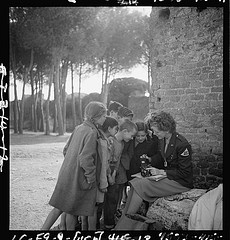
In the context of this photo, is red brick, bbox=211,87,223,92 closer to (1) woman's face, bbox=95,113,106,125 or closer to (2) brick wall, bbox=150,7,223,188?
(2) brick wall, bbox=150,7,223,188

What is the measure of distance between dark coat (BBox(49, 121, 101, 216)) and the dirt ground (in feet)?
2.84

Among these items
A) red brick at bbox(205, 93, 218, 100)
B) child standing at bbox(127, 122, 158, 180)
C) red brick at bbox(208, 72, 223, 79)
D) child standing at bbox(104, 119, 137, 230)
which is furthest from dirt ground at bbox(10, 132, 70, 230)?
red brick at bbox(208, 72, 223, 79)

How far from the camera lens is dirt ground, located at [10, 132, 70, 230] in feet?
12.7

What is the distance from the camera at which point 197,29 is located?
521cm

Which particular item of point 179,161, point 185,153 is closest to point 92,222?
point 179,161

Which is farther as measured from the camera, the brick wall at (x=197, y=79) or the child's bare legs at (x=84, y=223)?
the brick wall at (x=197, y=79)

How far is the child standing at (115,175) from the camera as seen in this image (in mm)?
3562

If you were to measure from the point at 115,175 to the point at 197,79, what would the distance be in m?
2.82

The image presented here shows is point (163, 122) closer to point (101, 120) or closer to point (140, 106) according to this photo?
point (101, 120)

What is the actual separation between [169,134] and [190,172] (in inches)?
22.5

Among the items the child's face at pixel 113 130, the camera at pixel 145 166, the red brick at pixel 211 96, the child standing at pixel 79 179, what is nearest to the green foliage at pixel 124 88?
the red brick at pixel 211 96

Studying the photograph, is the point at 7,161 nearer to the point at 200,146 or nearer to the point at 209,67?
the point at 200,146

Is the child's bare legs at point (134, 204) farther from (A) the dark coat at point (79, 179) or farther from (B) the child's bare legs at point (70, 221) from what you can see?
(B) the child's bare legs at point (70, 221)

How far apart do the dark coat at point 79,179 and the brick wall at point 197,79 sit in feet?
9.24
